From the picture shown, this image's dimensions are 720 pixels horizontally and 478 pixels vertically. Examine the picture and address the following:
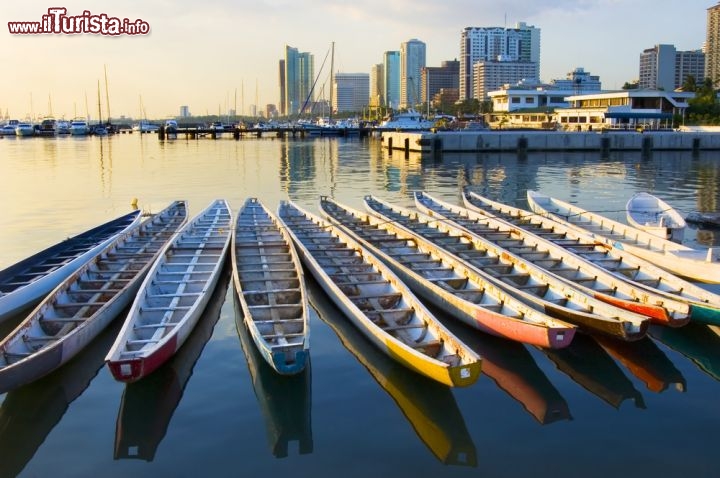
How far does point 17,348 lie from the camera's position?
36.7 feet

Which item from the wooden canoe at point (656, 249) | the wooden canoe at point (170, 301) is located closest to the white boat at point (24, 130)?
the wooden canoe at point (170, 301)

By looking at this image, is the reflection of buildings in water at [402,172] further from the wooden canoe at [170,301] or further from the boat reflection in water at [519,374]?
the boat reflection in water at [519,374]

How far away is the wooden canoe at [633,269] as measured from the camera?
12.9 m

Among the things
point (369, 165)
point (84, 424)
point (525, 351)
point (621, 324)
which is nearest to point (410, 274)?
point (525, 351)

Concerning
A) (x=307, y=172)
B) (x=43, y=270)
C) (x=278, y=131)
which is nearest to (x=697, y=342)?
(x=43, y=270)

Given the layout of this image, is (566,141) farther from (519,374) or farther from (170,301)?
(170,301)

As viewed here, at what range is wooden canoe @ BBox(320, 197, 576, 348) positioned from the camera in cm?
1156

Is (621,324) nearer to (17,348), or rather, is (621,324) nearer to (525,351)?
(525,351)

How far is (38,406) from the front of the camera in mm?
10906

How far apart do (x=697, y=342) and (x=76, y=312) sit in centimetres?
1260

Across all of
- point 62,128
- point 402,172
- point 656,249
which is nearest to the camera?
point 656,249

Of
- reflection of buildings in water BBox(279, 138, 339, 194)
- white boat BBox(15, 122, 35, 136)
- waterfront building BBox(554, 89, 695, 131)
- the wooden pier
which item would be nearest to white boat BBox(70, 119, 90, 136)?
white boat BBox(15, 122, 35, 136)

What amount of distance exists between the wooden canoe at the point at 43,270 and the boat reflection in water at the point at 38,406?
2640 millimetres

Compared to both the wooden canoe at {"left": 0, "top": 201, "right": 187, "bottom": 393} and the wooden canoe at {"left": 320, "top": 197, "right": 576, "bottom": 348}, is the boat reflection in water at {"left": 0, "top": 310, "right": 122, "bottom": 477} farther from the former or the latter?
the wooden canoe at {"left": 320, "top": 197, "right": 576, "bottom": 348}
